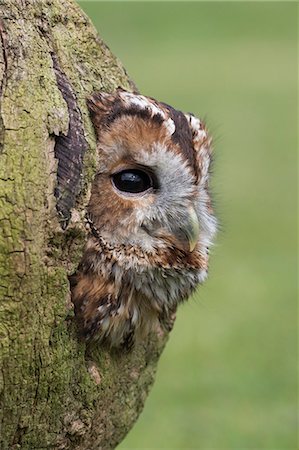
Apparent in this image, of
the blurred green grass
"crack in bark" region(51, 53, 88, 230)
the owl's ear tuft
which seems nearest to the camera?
"crack in bark" region(51, 53, 88, 230)

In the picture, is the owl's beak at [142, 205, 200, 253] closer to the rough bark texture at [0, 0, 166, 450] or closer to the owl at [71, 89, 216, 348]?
the owl at [71, 89, 216, 348]

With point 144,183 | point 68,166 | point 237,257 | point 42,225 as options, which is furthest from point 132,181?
point 237,257

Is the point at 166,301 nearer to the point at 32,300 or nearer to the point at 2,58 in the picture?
the point at 32,300

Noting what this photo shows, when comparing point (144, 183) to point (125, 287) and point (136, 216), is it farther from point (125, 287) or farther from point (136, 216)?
point (125, 287)

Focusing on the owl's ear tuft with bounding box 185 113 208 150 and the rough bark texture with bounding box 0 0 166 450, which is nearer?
the rough bark texture with bounding box 0 0 166 450

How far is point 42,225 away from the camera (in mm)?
3104

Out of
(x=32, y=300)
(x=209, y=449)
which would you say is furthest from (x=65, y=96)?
(x=209, y=449)

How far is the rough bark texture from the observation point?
3051mm

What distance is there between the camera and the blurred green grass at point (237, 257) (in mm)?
6891

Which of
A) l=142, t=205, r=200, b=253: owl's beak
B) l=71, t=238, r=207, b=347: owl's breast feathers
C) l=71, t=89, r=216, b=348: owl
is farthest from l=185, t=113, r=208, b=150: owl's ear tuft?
l=71, t=238, r=207, b=347: owl's breast feathers

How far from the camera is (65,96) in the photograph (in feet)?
10.7

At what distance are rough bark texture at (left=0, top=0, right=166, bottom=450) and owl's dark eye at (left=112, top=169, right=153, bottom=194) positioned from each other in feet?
0.29

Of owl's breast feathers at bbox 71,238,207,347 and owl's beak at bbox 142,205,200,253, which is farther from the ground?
owl's beak at bbox 142,205,200,253

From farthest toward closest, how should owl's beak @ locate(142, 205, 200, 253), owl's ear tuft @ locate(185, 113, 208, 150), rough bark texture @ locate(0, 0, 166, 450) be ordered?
1. owl's ear tuft @ locate(185, 113, 208, 150)
2. owl's beak @ locate(142, 205, 200, 253)
3. rough bark texture @ locate(0, 0, 166, 450)
